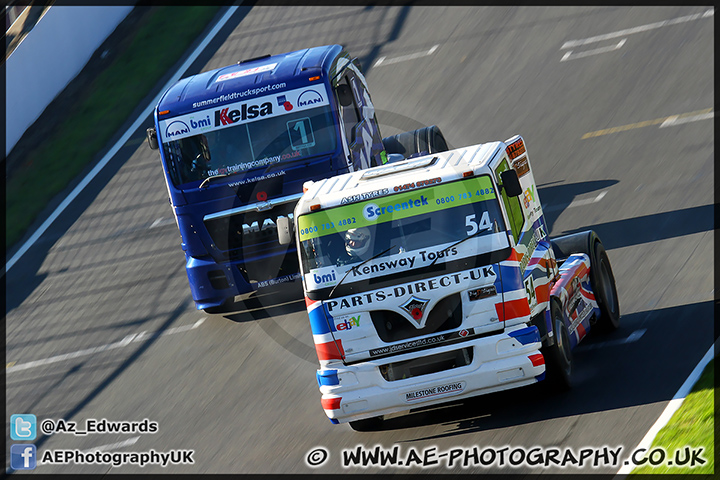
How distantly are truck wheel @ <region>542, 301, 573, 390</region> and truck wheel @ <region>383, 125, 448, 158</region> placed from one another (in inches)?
264

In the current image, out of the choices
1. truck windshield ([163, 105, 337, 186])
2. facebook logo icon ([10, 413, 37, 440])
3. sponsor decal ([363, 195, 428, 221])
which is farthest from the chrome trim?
sponsor decal ([363, 195, 428, 221])

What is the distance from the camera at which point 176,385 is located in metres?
11.8

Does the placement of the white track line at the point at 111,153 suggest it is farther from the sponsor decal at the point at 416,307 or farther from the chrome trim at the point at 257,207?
the sponsor decal at the point at 416,307

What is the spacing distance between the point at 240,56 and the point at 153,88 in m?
2.11

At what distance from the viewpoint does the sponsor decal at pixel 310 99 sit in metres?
12.9

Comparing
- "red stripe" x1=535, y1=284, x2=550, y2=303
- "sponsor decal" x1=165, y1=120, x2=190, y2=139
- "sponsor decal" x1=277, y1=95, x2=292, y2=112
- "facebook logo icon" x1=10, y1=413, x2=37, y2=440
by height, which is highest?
"sponsor decal" x1=277, y1=95, x2=292, y2=112

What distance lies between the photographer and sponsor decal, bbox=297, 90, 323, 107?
1285 cm

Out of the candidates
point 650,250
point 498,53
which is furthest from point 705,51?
point 650,250

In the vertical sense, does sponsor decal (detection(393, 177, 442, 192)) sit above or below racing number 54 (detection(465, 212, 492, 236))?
above

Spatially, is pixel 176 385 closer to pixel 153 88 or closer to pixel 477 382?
pixel 477 382

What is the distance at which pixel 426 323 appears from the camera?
8.55 meters

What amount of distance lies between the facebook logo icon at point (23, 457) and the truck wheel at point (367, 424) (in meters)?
3.85

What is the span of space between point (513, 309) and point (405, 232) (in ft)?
3.91

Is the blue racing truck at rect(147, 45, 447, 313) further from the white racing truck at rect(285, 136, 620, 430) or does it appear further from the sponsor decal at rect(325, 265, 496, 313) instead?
the sponsor decal at rect(325, 265, 496, 313)
